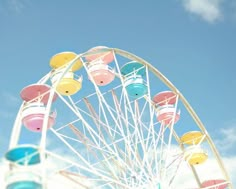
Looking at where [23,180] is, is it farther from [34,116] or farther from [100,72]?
[100,72]

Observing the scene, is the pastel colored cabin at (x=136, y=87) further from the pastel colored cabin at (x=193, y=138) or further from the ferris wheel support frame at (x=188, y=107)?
the pastel colored cabin at (x=193, y=138)

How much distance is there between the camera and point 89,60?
16.8 metres

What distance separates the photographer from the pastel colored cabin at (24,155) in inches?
419

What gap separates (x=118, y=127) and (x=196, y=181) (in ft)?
14.0

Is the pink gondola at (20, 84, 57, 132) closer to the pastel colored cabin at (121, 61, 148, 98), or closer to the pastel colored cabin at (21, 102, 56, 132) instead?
the pastel colored cabin at (21, 102, 56, 132)

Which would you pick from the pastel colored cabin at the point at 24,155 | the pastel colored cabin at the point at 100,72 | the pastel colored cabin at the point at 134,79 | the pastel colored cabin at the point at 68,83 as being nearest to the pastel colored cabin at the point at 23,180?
the pastel colored cabin at the point at 24,155

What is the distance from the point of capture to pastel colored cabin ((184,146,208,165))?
57.7 ft

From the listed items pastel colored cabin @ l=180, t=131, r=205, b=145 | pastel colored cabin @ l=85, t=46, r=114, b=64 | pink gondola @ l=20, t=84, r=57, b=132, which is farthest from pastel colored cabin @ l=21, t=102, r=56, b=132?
pastel colored cabin @ l=180, t=131, r=205, b=145

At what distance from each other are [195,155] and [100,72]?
14.6 feet

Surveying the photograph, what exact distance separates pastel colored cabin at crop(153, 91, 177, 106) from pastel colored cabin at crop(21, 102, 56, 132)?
5222 mm

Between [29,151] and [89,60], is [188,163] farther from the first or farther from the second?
[29,151]

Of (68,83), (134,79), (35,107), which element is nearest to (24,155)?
(35,107)

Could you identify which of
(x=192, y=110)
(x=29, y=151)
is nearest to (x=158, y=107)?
(x=192, y=110)

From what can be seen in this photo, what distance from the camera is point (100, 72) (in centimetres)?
1659
